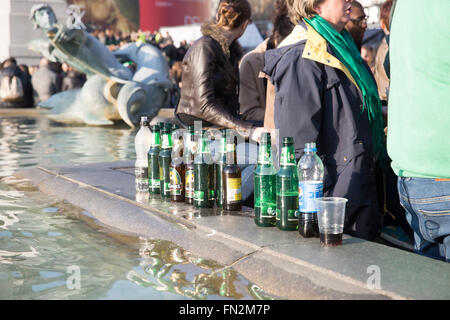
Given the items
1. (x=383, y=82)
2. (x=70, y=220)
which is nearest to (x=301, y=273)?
(x=70, y=220)

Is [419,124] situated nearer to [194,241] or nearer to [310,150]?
[310,150]

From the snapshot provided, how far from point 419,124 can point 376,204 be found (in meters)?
1.04

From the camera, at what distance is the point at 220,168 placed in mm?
4191

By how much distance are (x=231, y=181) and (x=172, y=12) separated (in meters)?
43.3

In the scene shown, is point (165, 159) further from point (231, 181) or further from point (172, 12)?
point (172, 12)

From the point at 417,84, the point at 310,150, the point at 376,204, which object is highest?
the point at 417,84

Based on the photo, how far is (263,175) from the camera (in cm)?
373

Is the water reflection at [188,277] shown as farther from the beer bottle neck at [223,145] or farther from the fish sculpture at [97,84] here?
the fish sculpture at [97,84]

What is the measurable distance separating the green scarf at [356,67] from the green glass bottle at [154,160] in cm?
153

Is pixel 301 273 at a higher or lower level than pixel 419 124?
lower

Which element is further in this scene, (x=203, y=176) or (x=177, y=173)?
(x=177, y=173)

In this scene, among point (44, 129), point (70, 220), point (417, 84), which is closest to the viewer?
point (417, 84)

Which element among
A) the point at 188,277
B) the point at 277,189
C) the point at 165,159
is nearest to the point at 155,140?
the point at 165,159

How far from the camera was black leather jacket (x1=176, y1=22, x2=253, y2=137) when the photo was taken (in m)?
5.21
